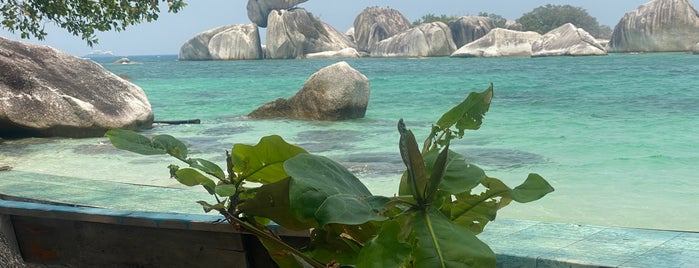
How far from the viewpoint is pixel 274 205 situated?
1284 mm

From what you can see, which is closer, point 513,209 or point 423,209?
point 423,209

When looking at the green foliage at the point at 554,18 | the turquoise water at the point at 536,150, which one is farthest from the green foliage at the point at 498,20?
the turquoise water at the point at 536,150

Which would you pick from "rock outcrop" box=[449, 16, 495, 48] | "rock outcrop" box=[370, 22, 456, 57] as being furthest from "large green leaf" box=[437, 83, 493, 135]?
"rock outcrop" box=[449, 16, 495, 48]

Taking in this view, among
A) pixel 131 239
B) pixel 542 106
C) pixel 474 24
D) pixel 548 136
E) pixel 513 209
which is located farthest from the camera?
pixel 474 24

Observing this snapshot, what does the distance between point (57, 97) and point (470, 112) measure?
8.60m

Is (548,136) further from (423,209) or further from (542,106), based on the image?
(423,209)

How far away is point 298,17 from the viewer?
217 ft

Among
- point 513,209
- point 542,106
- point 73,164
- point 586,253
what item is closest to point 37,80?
point 73,164

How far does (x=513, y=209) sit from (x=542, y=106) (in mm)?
10707

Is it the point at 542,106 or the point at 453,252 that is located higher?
the point at 453,252

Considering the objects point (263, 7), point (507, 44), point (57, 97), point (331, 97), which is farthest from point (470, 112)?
point (263, 7)

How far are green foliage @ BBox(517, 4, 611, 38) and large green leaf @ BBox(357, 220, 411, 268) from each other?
75359 mm

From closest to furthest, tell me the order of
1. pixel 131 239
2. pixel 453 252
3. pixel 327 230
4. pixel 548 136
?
pixel 453 252, pixel 327 230, pixel 131 239, pixel 548 136

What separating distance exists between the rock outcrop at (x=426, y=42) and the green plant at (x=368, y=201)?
60.1 meters
